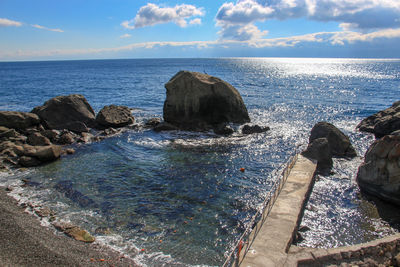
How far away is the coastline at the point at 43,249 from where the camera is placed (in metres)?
9.04

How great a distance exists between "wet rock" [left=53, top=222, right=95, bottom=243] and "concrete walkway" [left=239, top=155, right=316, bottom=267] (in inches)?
221

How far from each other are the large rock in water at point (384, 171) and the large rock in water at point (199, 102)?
47.7 ft

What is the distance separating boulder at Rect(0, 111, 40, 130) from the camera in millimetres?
24484

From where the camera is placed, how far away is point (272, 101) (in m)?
43.2

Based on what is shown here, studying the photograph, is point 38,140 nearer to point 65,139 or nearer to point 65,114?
point 65,139

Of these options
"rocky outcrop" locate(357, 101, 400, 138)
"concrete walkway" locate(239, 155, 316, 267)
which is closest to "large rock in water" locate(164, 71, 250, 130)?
"rocky outcrop" locate(357, 101, 400, 138)

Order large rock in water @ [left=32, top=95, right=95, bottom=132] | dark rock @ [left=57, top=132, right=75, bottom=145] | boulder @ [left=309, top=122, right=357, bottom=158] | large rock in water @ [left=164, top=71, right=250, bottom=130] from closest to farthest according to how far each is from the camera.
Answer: boulder @ [left=309, top=122, right=357, bottom=158] → dark rock @ [left=57, top=132, right=75, bottom=145] → large rock in water @ [left=32, top=95, right=95, bottom=132] → large rock in water @ [left=164, top=71, right=250, bottom=130]

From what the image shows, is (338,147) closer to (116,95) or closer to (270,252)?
(270,252)

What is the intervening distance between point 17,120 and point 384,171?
27064 mm

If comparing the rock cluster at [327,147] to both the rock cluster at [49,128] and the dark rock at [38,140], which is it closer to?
the rock cluster at [49,128]

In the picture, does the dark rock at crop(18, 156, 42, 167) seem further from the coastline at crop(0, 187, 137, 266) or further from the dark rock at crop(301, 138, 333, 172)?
the dark rock at crop(301, 138, 333, 172)

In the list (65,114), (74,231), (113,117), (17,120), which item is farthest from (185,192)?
(17,120)

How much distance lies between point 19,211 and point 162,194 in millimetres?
6157

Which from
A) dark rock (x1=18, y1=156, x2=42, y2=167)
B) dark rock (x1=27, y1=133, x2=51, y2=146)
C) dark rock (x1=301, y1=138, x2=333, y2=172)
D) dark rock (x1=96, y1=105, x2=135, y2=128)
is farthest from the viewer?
dark rock (x1=96, y1=105, x2=135, y2=128)
